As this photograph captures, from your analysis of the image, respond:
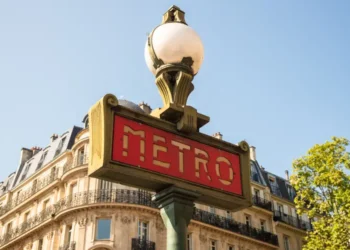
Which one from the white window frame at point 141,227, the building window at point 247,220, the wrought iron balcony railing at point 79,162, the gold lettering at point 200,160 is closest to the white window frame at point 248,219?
the building window at point 247,220

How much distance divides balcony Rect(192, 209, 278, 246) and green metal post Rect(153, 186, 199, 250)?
1004 inches

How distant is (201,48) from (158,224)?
23.4 m

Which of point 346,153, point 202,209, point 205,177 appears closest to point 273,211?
point 202,209

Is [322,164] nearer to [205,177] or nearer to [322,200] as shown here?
[322,200]

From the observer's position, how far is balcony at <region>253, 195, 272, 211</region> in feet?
111

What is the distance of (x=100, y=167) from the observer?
3488mm

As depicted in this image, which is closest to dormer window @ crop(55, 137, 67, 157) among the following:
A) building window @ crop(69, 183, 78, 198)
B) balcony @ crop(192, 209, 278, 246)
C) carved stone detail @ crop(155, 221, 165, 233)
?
building window @ crop(69, 183, 78, 198)

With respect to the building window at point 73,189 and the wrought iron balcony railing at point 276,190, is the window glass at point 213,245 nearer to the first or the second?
the building window at point 73,189

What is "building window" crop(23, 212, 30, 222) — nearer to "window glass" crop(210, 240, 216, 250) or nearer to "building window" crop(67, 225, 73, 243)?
"building window" crop(67, 225, 73, 243)

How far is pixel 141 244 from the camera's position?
25.7 m

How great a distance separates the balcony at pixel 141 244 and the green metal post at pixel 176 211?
22.3m

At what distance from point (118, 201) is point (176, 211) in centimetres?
2294

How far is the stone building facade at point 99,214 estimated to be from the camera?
2602 centimetres

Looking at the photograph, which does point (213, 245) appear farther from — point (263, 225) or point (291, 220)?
point (291, 220)
